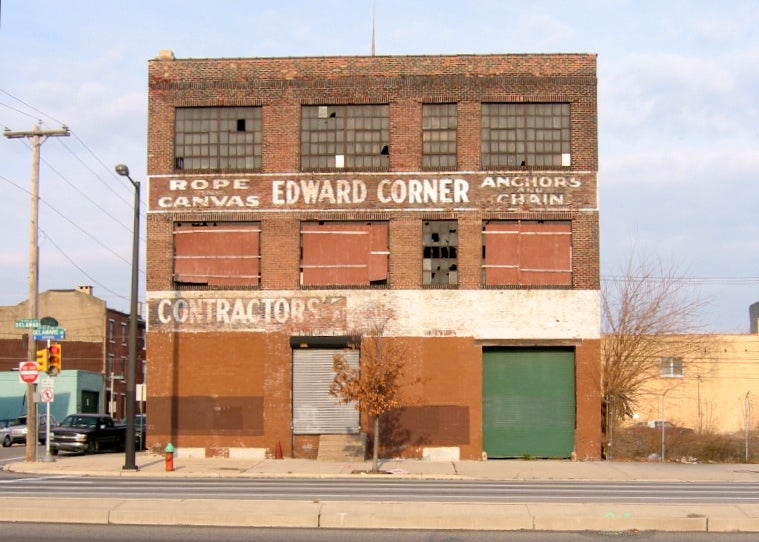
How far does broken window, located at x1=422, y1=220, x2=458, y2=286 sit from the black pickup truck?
50.4 ft

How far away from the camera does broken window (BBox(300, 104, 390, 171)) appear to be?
35.3 metres

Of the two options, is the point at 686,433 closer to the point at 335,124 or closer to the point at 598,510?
the point at 335,124

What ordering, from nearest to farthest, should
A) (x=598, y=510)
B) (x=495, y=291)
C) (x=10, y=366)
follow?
(x=598, y=510) → (x=495, y=291) → (x=10, y=366)

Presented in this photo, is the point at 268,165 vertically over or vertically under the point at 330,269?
over

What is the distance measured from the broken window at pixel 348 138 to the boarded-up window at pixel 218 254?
10.8 ft

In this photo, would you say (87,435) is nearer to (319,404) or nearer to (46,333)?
(46,333)

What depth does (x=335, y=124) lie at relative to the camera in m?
35.4

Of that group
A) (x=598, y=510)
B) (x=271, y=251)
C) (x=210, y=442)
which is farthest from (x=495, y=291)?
(x=598, y=510)

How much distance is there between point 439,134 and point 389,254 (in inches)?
183

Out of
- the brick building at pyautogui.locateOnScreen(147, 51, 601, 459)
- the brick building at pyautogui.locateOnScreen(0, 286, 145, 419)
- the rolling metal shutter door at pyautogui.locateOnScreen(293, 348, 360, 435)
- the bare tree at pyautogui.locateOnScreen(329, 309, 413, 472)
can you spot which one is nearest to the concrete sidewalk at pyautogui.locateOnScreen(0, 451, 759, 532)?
the bare tree at pyautogui.locateOnScreen(329, 309, 413, 472)

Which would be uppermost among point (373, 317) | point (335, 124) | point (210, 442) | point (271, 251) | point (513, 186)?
point (335, 124)

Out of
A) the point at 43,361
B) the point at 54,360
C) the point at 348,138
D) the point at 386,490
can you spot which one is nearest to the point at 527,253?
the point at 348,138

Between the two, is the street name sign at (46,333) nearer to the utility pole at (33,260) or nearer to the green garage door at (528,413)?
the utility pole at (33,260)

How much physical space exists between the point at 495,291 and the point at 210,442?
1126cm
